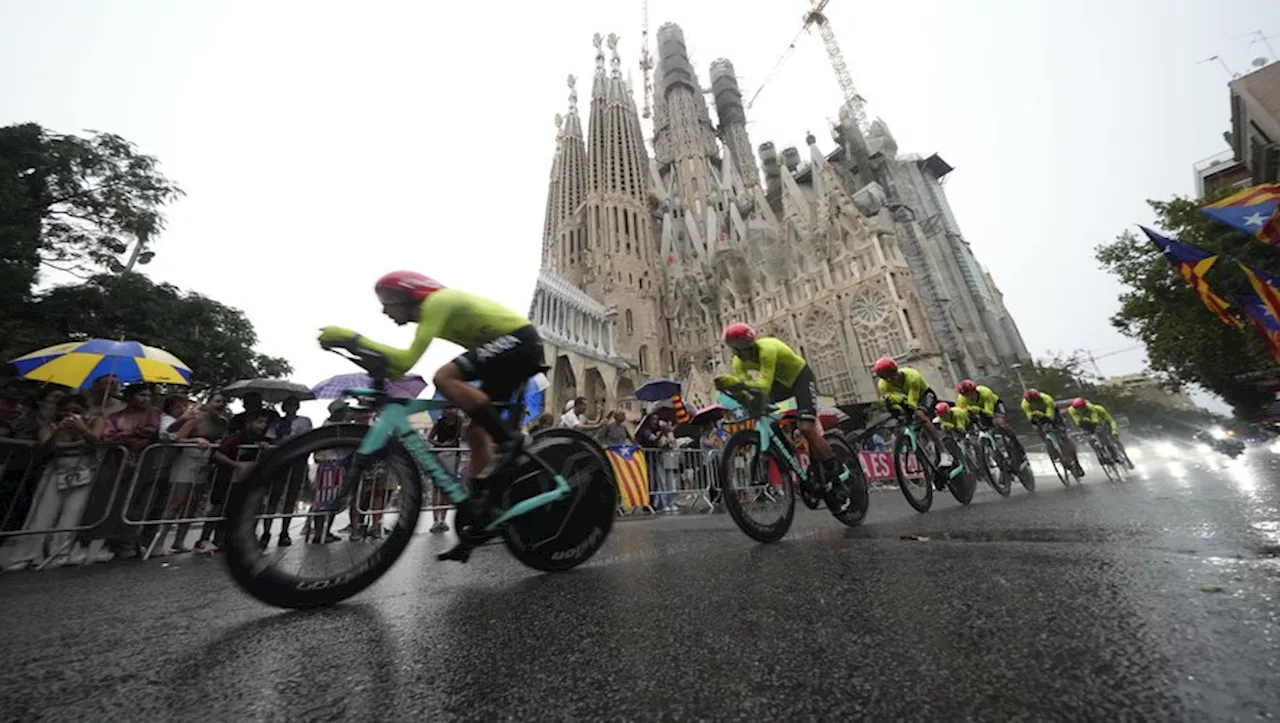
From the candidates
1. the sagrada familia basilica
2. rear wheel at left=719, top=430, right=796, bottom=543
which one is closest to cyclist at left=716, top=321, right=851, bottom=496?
rear wheel at left=719, top=430, right=796, bottom=543

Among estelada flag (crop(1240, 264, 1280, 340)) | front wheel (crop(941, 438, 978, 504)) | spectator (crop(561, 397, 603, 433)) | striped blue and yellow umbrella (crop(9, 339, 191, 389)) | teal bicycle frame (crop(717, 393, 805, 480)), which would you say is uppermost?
estelada flag (crop(1240, 264, 1280, 340))

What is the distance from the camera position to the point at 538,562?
2496 millimetres

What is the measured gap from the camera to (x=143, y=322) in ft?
44.1

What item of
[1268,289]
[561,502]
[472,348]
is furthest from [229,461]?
[1268,289]

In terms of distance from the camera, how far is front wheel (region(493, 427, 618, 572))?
96.2 inches

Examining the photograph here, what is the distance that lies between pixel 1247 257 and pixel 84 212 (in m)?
33.6

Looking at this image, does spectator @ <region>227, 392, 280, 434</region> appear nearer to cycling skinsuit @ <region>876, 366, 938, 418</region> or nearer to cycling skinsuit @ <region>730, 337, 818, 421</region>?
cycling skinsuit @ <region>730, 337, 818, 421</region>

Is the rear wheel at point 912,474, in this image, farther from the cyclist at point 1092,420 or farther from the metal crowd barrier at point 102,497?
the cyclist at point 1092,420

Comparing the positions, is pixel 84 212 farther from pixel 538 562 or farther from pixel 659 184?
pixel 659 184

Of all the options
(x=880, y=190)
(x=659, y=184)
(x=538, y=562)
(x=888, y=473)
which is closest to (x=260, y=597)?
(x=538, y=562)

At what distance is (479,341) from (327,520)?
3.83ft

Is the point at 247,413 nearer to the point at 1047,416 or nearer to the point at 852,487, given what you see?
the point at 852,487

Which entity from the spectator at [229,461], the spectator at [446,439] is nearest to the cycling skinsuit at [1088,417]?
the spectator at [446,439]

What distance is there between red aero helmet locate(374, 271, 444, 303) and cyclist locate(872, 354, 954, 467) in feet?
14.3
